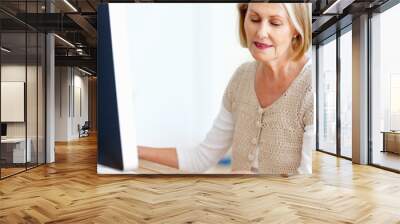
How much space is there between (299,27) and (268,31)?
51cm

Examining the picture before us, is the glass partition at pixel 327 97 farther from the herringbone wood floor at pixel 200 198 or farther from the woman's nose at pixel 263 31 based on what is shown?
the woman's nose at pixel 263 31

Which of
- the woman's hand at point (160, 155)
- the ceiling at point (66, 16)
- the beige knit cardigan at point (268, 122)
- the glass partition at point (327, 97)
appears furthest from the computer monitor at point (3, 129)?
the glass partition at point (327, 97)

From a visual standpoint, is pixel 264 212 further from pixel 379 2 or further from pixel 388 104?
pixel 379 2

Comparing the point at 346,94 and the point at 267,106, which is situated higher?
the point at 346,94

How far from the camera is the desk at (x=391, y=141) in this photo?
7.02 meters

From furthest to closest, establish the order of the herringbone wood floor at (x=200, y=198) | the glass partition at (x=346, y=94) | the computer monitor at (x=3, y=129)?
the glass partition at (x=346, y=94)
the computer monitor at (x=3, y=129)
the herringbone wood floor at (x=200, y=198)

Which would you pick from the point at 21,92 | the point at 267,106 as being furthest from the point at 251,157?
the point at 21,92

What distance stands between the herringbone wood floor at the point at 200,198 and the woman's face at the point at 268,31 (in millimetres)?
1934

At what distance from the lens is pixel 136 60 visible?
6070 mm

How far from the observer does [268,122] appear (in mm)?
5875

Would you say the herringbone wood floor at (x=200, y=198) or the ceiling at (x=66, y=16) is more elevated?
the ceiling at (x=66, y=16)

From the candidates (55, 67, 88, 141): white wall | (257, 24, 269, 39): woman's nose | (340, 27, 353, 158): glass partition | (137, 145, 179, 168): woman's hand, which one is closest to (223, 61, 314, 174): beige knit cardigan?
(257, 24, 269, 39): woman's nose

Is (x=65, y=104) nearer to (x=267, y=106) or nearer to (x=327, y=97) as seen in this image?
(x=327, y=97)

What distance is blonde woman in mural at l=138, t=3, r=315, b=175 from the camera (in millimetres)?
5926
